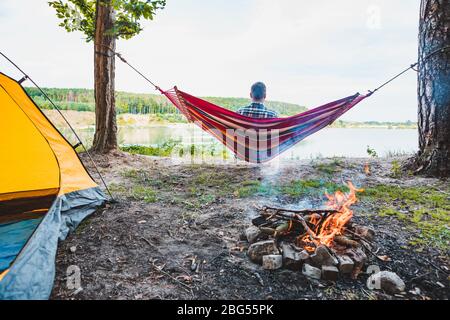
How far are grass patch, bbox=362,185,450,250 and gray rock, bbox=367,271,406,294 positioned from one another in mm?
502

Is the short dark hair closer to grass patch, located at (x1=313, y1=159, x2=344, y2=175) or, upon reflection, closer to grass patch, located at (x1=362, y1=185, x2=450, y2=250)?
grass patch, located at (x1=313, y1=159, x2=344, y2=175)

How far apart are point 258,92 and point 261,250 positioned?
2151mm

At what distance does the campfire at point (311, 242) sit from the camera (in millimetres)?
1428

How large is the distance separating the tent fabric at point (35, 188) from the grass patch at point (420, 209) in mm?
2083

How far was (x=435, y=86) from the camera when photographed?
111 inches

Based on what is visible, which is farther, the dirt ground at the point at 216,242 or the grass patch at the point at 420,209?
the grass patch at the point at 420,209

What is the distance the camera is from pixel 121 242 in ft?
5.97

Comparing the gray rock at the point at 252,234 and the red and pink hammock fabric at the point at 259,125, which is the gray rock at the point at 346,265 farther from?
the red and pink hammock fabric at the point at 259,125

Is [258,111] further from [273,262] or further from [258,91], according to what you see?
[273,262]

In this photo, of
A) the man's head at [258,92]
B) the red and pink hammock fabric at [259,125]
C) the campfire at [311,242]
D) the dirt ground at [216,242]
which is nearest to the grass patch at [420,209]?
the dirt ground at [216,242]

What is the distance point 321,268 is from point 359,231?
50 centimetres

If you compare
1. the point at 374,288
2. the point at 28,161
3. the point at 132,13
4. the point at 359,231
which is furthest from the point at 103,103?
the point at 374,288

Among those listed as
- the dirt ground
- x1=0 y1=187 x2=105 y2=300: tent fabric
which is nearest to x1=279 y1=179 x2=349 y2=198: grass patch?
the dirt ground
